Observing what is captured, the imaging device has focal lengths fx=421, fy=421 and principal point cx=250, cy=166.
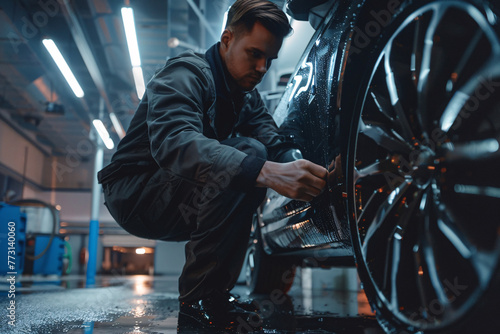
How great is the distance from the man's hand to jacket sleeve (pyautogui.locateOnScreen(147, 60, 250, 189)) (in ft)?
0.23

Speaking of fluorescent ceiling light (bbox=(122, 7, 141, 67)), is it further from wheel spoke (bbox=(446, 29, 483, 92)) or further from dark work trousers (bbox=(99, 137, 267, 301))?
wheel spoke (bbox=(446, 29, 483, 92))

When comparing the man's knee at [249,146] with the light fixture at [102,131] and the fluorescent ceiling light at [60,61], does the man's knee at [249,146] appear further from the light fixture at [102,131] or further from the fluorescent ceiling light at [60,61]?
the light fixture at [102,131]

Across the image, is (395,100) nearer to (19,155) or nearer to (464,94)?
(464,94)

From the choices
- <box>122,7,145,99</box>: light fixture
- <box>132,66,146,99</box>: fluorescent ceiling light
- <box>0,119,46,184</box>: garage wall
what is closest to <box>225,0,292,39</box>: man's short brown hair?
<box>122,7,145,99</box>: light fixture

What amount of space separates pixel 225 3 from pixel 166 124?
10.5 feet

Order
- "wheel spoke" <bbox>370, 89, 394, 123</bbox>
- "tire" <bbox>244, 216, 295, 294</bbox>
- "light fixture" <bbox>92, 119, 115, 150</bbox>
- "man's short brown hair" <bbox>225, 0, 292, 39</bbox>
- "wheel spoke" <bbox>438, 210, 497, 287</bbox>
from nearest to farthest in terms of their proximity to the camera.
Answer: "wheel spoke" <bbox>438, 210, 497, 287</bbox> → "wheel spoke" <bbox>370, 89, 394, 123</bbox> → "man's short brown hair" <bbox>225, 0, 292, 39</bbox> → "tire" <bbox>244, 216, 295, 294</bbox> → "light fixture" <bbox>92, 119, 115, 150</bbox>

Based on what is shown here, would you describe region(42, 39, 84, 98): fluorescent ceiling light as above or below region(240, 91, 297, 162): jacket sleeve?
above

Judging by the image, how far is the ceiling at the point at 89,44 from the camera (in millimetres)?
4441

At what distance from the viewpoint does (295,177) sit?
927mm

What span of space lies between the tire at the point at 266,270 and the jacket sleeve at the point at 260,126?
0.66 metres

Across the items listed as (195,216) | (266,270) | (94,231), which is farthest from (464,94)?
(94,231)

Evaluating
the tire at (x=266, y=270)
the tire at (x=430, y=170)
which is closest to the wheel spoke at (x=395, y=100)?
the tire at (x=430, y=170)

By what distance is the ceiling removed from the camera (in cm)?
444

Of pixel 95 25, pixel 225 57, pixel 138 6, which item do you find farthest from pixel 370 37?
pixel 95 25
